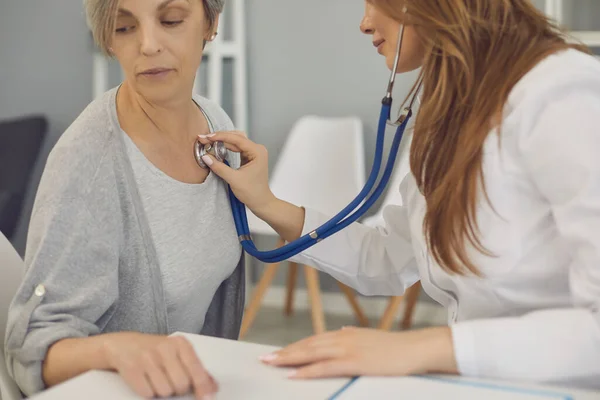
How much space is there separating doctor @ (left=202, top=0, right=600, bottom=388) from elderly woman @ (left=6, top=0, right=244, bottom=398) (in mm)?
275

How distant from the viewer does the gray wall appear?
13.0ft

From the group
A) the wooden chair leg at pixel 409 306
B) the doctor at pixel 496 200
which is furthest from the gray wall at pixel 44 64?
the doctor at pixel 496 200

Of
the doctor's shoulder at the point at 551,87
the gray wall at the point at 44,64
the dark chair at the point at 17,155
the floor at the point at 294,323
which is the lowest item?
the floor at the point at 294,323

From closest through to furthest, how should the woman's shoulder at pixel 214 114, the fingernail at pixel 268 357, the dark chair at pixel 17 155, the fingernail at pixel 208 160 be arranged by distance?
the fingernail at pixel 268 357
the fingernail at pixel 208 160
the woman's shoulder at pixel 214 114
the dark chair at pixel 17 155

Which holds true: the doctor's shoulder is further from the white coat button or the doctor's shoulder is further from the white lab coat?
the white coat button

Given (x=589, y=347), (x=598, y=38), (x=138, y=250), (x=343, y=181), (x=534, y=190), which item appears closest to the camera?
(x=589, y=347)

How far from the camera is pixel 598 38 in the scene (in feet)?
9.23

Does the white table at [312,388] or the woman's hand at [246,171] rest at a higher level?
the woman's hand at [246,171]

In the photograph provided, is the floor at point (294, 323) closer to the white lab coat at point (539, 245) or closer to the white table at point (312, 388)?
the white lab coat at point (539, 245)

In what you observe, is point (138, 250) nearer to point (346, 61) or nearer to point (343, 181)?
point (343, 181)

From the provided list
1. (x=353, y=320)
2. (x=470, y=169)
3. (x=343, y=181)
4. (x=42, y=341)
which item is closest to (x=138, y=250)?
(x=42, y=341)

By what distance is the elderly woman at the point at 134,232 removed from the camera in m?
0.96

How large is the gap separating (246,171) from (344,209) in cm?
19

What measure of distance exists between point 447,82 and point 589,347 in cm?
39
